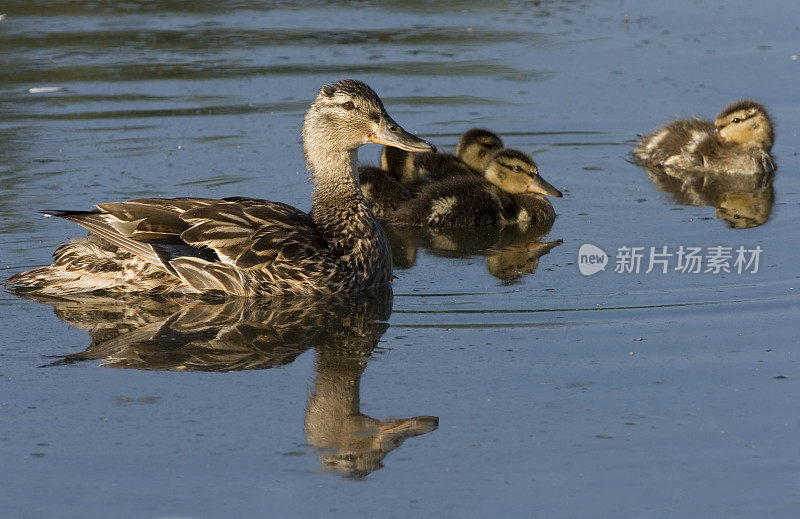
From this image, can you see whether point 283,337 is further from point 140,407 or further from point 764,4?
point 764,4

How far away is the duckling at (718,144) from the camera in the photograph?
27.5 ft

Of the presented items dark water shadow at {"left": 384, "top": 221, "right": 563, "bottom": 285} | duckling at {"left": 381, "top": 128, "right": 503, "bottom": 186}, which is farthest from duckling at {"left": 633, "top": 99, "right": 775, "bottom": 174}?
→ dark water shadow at {"left": 384, "top": 221, "right": 563, "bottom": 285}

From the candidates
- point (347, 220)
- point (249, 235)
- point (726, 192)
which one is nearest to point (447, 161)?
point (726, 192)

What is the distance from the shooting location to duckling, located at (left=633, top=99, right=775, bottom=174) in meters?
8.37

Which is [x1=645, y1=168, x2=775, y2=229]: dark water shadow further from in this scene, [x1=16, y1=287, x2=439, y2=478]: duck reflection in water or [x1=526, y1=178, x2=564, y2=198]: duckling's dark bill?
[x1=16, y1=287, x2=439, y2=478]: duck reflection in water

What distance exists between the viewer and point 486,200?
7.57 meters

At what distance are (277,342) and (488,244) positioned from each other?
2.13 m

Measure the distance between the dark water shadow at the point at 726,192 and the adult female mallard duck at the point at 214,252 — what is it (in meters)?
2.28

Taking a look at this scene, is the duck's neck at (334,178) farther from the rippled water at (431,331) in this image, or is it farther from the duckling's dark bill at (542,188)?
the duckling's dark bill at (542,188)

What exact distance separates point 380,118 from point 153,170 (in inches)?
87.1

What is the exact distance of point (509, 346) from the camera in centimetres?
523

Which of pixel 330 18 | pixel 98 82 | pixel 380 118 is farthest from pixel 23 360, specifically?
pixel 330 18

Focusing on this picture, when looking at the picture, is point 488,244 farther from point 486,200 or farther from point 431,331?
point 431,331

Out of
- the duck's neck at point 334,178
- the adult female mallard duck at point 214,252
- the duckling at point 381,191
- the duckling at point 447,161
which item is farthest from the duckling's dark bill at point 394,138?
the duckling at point 447,161
